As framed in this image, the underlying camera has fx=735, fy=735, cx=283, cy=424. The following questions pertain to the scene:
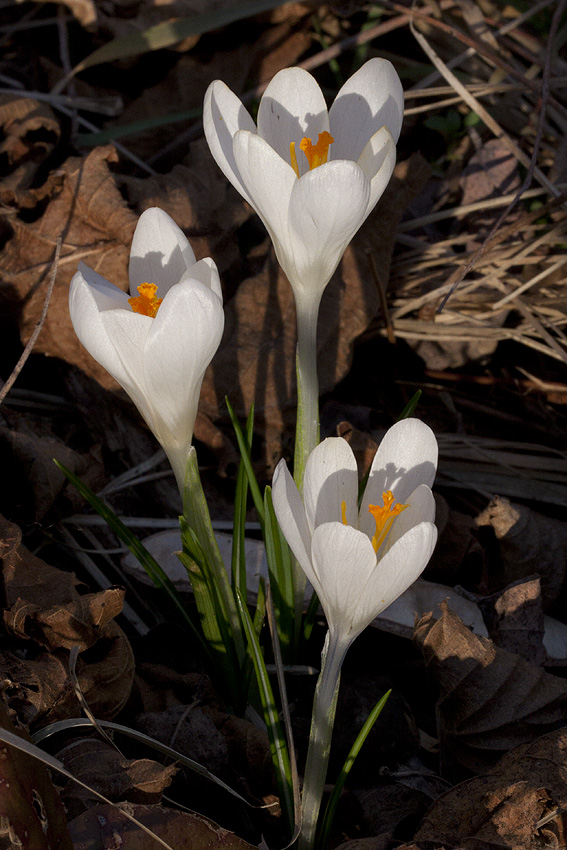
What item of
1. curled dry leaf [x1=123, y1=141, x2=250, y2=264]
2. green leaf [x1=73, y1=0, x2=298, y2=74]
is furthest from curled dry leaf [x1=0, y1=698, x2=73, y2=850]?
green leaf [x1=73, y1=0, x2=298, y2=74]

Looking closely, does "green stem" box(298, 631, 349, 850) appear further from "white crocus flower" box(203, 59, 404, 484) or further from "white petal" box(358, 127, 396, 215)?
"white petal" box(358, 127, 396, 215)

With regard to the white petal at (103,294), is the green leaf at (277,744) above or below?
below

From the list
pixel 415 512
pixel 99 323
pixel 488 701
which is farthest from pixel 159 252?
pixel 488 701

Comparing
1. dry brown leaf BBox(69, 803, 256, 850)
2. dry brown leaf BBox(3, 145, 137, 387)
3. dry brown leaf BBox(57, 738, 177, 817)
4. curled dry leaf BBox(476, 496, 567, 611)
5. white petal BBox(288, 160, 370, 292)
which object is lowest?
curled dry leaf BBox(476, 496, 567, 611)

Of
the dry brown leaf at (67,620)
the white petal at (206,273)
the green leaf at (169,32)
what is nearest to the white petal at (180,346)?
the white petal at (206,273)

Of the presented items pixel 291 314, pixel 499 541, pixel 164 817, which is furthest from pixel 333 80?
pixel 164 817

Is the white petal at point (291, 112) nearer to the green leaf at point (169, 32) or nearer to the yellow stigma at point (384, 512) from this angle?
the yellow stigma at point (384, 512)
